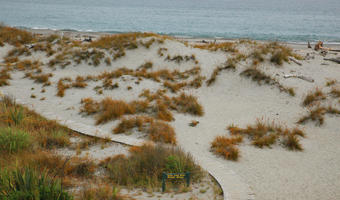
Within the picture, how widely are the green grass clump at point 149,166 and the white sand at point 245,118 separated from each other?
0.83 metres

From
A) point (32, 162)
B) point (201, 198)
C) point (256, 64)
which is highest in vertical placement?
point (256, 64)

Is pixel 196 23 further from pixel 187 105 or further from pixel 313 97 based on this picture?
pixel 187 105

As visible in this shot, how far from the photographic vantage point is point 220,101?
508 inches

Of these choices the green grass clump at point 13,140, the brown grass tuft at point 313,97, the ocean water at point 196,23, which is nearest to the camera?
the green grass clump at point 13,140

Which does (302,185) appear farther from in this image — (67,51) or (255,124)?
(67,51)

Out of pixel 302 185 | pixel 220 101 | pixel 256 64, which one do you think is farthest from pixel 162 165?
pixel 256 64

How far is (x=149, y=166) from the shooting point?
6.40m

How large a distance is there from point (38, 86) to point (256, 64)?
12.3m

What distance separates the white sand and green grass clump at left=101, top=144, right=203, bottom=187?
0.83 meters

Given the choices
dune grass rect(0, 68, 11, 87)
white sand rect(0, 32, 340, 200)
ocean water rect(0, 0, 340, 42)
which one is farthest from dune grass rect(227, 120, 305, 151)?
ocean water rect(0, 0, 340, 42)

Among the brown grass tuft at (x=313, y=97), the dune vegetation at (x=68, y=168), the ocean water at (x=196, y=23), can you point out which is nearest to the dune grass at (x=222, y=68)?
the brown grass tuft at (x=313, y=97)

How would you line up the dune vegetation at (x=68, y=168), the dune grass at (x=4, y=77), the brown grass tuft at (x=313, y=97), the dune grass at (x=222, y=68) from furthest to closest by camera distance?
the dune grass at (x=222, y=68) < the dune grass at (x=4, y=77) < the brown grass tuft at (x=313, y=97) < the dune vegetation at (x=68, y=168)

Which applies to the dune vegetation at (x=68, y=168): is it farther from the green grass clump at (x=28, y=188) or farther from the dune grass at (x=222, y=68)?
the dune grass at (x=222, y=68)

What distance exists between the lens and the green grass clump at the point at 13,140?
6.75 meters
